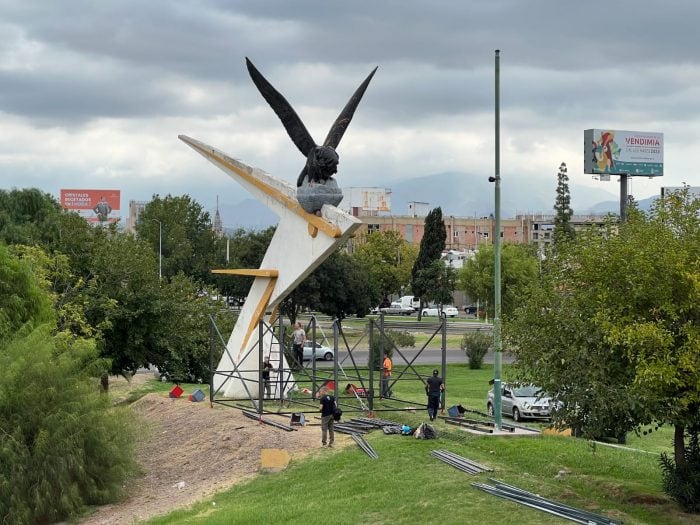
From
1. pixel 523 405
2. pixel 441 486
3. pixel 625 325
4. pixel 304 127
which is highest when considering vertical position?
pixel 304 127

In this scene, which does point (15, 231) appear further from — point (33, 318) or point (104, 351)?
point (33, 318)

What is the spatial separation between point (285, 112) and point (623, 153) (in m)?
59.9

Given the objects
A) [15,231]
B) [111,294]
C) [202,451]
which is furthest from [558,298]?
[15,231]

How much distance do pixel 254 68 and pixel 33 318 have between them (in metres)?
9.00

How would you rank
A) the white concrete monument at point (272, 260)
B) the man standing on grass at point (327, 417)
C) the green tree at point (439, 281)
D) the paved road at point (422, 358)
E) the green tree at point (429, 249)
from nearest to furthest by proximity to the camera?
the man standing on grass at point (327, 417)
the white concrete monument at point (272, 260)
the paved road at point (422, 358)
the green tree at point (439, 281)
the green tree at point (429, 249)

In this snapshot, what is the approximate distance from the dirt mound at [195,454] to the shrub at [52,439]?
72 cm

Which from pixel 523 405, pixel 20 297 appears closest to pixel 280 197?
pixel 20 297

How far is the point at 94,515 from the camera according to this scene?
2100 centimetres

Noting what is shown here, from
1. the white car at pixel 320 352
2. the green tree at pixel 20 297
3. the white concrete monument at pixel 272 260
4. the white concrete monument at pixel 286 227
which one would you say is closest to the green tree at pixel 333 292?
the white car at pixel 320 352

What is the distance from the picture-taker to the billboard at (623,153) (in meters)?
80.3

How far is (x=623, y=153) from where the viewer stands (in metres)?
82.1

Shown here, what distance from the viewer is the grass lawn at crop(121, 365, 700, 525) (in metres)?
16.3

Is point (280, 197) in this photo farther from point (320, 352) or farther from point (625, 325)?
point (320, 352)

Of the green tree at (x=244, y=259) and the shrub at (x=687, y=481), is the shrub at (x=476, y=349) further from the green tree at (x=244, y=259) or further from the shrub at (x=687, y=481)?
the shrub at (x=687, y=481)
